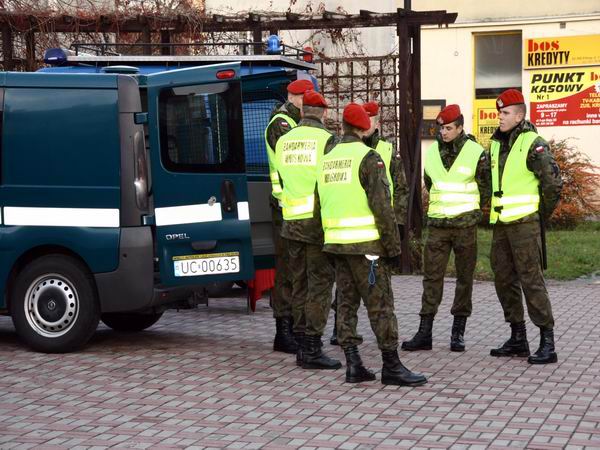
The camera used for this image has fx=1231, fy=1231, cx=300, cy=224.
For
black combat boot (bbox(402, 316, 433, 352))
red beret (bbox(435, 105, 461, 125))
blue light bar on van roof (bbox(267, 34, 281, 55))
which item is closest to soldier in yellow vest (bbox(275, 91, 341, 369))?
black combat boot (bbox(402, 316, 433, 352))

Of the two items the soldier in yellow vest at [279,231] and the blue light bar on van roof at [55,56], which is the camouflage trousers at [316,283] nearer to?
the soldier in yellow vest at [279,231]

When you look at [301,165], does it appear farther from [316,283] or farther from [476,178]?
[476,178]

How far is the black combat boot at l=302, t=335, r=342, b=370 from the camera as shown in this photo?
927 centimetres

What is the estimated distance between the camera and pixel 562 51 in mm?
26047

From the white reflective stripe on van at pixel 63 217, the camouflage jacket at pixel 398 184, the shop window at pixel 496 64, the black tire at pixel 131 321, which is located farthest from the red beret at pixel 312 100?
the shop window at pixel 496 64

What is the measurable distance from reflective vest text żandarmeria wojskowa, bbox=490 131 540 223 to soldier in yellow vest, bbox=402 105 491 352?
0.88 ft

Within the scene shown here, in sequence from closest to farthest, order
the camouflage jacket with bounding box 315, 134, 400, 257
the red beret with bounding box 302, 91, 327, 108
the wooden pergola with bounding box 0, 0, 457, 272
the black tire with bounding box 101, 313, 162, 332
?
the camouflage jacket with bounding box 315, 134, 400, 257 → the red beret with bounding box 302, 91, 327, 108 → the black tire with bounding box 101, 313, 162, 332 → the wooden pergola with bounding box 0, 0, 457, 272

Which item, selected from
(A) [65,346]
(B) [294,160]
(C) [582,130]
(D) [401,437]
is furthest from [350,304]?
(C) [582,130]

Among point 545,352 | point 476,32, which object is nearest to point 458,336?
point 545,352

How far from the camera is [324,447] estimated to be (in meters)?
6.81

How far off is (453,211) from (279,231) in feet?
4.64

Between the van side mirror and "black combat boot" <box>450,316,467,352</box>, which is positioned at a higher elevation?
the van side mirror

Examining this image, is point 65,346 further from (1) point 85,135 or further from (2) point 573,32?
(2) point 573,32

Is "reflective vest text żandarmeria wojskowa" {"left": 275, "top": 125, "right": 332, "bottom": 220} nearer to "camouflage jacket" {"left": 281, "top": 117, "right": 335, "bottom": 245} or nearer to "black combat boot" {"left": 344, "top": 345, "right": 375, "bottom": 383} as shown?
"camouflage jacket" {"left": 281, "top": 117, "right": 335, "bottom": 245}
